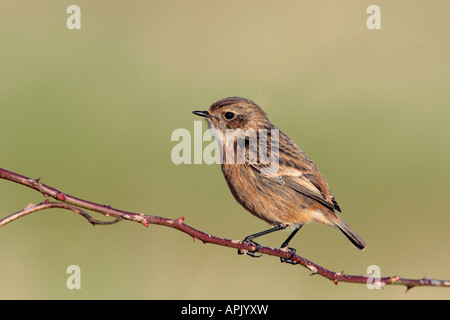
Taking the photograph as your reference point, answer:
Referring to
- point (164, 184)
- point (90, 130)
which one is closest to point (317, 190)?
point (164, 184)

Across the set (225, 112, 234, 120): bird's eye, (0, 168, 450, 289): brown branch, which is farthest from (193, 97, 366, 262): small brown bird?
(0, 168, 450, 289): brown branch

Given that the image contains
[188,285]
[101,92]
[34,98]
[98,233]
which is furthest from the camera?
[101,92]

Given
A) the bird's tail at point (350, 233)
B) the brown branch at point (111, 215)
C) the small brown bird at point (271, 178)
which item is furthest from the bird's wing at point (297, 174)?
the brown branch at point (111, 215)

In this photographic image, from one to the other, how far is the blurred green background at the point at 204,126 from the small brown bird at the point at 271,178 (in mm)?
1637

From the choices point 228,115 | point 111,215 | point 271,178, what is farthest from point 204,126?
point 111,215

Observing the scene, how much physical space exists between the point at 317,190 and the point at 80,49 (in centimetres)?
986

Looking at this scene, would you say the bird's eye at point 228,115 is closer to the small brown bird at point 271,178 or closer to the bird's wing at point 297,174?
the small brown bird at point 271,178

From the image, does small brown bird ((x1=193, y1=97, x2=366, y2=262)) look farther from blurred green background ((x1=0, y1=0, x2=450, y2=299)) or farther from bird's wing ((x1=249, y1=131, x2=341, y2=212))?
blurred green background ((x1=0, y1=0, x2=450, y2=299))

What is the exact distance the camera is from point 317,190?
5426mm

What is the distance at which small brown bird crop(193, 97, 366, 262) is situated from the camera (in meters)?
5.21

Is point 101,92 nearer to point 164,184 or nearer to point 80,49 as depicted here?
point 80,49

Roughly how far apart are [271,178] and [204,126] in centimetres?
84

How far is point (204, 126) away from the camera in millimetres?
5773

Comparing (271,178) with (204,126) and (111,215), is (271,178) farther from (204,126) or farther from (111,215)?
(111,215)
